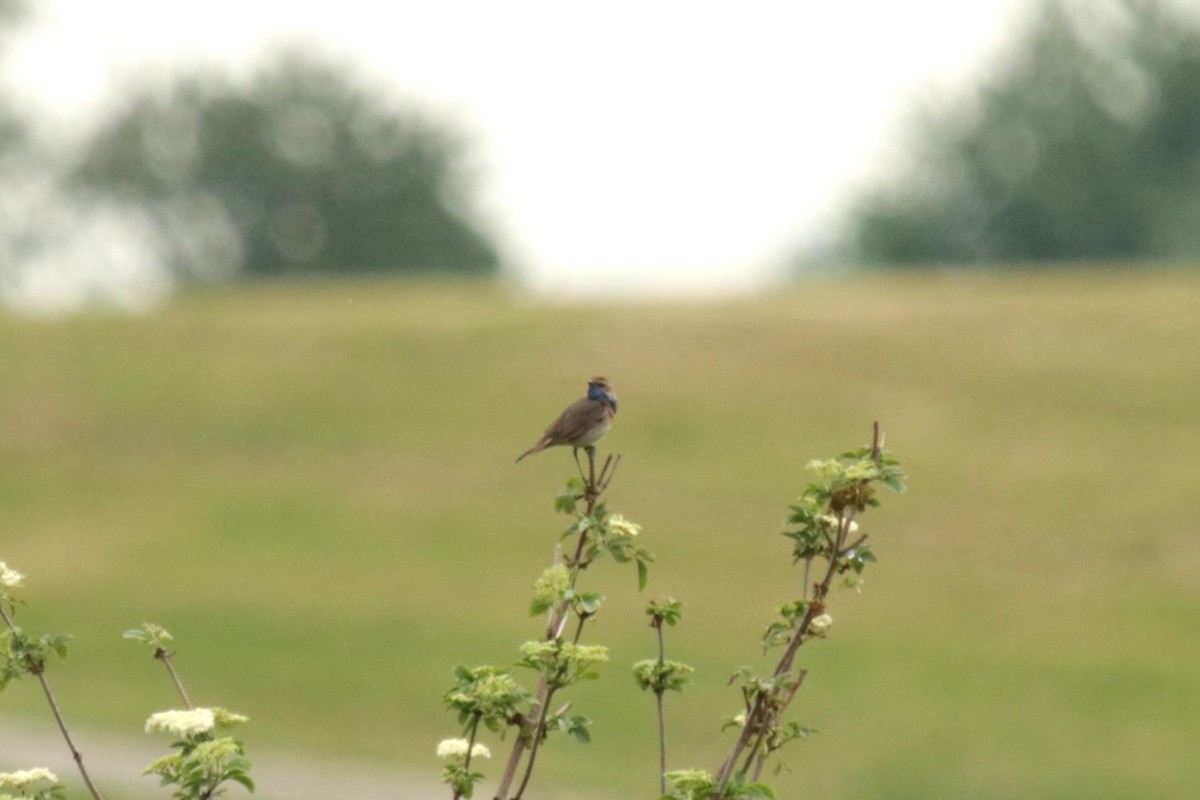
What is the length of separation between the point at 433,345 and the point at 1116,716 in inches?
776

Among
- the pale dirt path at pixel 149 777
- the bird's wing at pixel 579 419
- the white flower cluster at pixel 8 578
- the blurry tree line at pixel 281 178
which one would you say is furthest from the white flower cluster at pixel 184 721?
the blurry tree line at pixel 281 178

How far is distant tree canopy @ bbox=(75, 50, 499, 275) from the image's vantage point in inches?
3068

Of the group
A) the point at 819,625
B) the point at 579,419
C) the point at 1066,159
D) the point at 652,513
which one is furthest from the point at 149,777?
the point at 1066,159

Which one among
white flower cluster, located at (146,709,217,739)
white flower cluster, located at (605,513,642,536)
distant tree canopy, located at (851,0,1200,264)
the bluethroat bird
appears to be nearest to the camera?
white flower cluster, located at (146,709,217,739)

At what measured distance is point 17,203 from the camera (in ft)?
253

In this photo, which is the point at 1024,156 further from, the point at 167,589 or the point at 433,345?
the point at 167,589

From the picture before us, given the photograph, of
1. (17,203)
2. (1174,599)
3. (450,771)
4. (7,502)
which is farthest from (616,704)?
(17,203)

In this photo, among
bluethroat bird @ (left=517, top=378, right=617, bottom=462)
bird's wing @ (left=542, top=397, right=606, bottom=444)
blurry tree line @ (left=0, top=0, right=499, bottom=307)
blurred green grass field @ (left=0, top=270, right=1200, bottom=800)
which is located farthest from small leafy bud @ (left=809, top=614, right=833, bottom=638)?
blurry tree line @ (left=0, top=0, right=499, bottom=307)

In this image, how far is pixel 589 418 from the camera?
211 inches

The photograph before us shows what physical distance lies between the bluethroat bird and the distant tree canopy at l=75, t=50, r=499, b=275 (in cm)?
7222

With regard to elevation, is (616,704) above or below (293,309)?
below

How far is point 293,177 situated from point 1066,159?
2896 cm

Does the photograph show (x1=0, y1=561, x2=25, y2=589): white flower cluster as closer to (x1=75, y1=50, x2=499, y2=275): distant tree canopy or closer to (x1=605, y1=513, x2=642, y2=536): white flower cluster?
(x1=605, y1=513, x2=642, y2=536): white flower cluster

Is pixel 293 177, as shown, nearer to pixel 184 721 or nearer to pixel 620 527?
pixel 620 527
